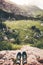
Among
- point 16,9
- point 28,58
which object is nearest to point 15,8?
point 16,9

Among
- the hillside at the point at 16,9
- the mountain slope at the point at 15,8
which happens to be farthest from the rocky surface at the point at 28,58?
the mountain slope at the point at 15,8

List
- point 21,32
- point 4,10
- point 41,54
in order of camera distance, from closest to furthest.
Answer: point 41,54 → point 21,32 → point 4,10

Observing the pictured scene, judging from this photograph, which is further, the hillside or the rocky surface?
the hillside

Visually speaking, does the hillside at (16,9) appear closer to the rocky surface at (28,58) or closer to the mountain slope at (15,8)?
the mountain slope at (15,8)

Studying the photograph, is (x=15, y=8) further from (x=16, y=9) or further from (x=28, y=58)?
(x=28, y=58)

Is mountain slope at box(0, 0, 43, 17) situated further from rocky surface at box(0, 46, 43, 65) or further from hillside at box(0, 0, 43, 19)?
rocky surface at box(0, 46, 43, 65)

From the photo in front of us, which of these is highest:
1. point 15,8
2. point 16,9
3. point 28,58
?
point 15,8

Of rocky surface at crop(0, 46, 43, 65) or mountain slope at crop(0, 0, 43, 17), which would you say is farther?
mountain slope at crop(0, 0, 43, 17)

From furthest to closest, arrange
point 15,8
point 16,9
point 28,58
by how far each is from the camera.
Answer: point 16,9, point 15,8, point 28,58

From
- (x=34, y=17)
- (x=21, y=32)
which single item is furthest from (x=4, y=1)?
(x=21, y=32)

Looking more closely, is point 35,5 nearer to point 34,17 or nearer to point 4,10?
point 34,17

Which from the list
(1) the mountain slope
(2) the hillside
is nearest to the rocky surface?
(2) the hillside
